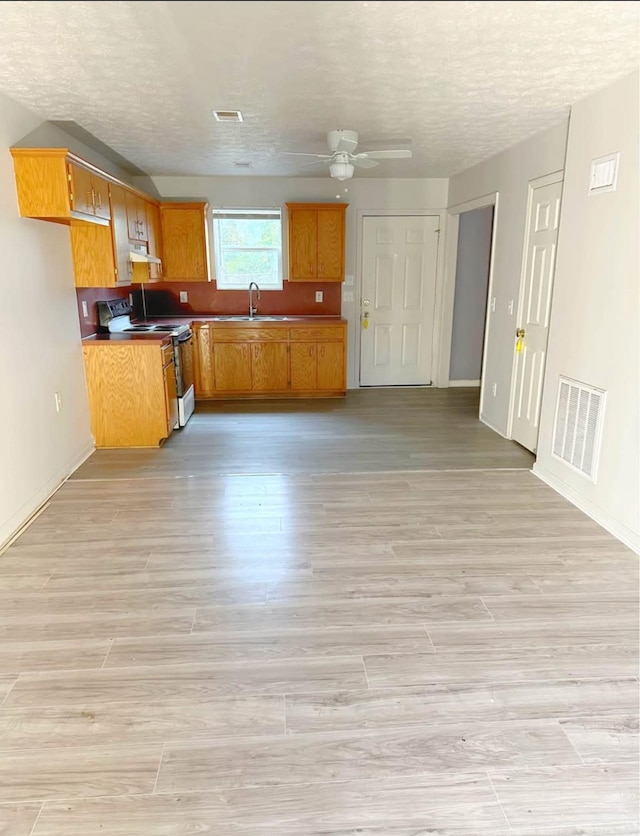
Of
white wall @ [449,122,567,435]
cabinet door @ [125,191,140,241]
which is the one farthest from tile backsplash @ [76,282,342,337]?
white wall @ [449,122,567,435]

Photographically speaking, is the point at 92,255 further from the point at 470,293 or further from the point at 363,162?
the point at 470,293

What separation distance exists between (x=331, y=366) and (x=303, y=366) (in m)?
0.32

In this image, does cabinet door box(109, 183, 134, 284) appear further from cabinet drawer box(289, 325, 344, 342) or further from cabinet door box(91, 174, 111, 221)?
cabinet drawer box(289, 325, 344, 342)

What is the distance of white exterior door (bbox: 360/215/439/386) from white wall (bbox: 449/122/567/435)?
3.51 ft

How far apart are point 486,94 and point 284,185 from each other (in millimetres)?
3384

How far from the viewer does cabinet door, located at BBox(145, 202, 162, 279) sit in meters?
5.45

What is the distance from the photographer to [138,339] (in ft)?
14.5

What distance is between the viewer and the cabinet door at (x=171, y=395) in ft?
14.9

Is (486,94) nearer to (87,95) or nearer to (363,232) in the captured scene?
(87,95)

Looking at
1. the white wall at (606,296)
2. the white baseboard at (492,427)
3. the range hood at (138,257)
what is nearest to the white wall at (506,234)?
the white baseboard at (492,427)

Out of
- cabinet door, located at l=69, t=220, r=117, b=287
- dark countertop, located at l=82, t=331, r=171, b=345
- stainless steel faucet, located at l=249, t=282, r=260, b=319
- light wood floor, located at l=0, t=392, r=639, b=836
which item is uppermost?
cabinet door, located at l=69, t=220, r=117, b=287

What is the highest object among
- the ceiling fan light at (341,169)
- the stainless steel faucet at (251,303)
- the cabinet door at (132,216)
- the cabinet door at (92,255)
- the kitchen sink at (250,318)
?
the ceiling fan light at (341,169)

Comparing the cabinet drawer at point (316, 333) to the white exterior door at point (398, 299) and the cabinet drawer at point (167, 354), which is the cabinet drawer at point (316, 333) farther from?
the cabinet drawer at point (167, 354)

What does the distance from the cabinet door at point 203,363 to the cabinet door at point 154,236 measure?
29.8 inches
